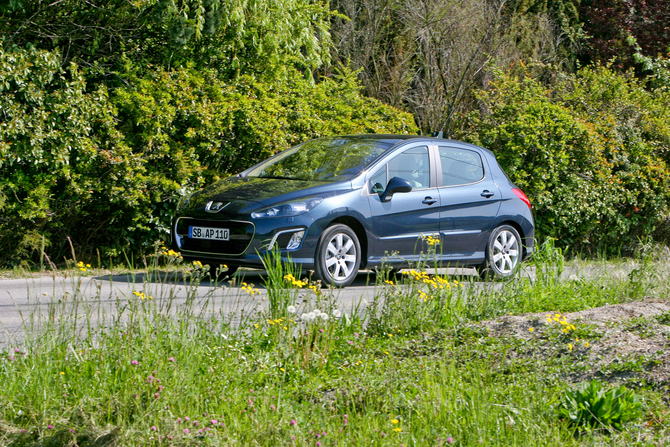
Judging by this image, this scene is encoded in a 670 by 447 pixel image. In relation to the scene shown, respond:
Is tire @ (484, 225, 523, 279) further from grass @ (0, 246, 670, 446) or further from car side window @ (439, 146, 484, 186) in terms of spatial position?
grass @ (0, 246, 670, 446)

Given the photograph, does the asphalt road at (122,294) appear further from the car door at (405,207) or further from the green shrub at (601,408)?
the green shrub at (601,408)

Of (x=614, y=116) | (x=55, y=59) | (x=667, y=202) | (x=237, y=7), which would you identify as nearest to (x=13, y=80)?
(x=55, y=59)

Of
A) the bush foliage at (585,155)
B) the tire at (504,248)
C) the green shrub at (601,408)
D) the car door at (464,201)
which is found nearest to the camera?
the green shrub at (601,408)

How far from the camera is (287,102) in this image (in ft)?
36.3

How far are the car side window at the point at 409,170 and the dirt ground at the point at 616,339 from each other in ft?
11.8

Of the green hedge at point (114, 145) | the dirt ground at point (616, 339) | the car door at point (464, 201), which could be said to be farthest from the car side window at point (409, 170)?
the dirt ground at point (616, 339)

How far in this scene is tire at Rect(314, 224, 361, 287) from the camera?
786 cm

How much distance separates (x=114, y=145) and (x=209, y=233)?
7.90ft

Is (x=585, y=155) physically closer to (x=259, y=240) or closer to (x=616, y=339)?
(x=259, y=240)

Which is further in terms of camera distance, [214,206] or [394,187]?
[394,187]

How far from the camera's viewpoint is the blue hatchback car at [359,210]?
7.76m

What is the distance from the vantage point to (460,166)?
9.51 metres

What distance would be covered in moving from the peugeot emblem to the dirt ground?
146 inches

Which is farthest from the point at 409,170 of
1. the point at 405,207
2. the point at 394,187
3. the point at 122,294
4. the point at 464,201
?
the point at 122,294
